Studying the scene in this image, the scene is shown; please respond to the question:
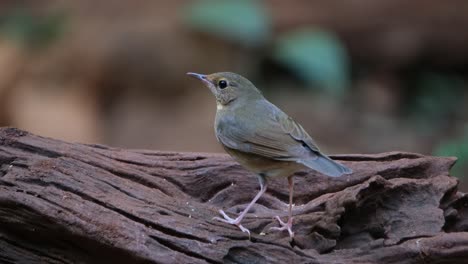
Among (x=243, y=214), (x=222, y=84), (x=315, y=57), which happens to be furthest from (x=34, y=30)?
(x=243, y=214)

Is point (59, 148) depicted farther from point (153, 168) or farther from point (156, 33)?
point (156, 33)

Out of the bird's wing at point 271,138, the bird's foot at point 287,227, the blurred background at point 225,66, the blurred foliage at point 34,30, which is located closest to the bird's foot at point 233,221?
the bird's foot at point 287,227

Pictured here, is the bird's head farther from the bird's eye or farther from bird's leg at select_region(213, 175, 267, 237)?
bird's leg at select_region(213, 175, 267, 237)

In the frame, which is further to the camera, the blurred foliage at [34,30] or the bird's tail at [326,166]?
the blurred foliage at [34,30]

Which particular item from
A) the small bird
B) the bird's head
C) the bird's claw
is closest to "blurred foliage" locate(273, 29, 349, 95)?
the bird's head

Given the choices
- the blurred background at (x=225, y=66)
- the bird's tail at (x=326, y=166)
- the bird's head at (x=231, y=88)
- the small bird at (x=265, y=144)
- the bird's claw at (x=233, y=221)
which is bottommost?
the bird's claw at (x=233, y=221)

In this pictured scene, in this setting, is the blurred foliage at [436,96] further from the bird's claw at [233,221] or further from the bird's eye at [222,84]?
the bird's claw at [233,221]
